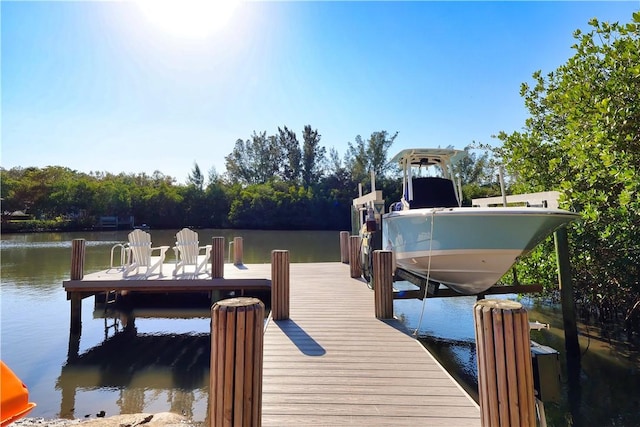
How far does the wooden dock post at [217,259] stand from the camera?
22.5 ft

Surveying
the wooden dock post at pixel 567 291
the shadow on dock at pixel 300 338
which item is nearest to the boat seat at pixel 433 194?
the wooden dock post at pixel 567 291

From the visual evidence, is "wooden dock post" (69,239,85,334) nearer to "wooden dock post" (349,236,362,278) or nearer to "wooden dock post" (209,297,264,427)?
"wooden dock post" (349,236,362,278)

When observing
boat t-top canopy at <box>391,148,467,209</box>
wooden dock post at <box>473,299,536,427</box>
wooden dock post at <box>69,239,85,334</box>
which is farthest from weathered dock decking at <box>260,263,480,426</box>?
wooden dock post at <box>69,239,85,334</box>

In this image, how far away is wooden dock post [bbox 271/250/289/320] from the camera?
466 cm

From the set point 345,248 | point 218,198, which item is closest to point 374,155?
point 218,198

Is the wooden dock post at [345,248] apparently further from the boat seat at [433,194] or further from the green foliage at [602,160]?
the green foliage at [602,160]

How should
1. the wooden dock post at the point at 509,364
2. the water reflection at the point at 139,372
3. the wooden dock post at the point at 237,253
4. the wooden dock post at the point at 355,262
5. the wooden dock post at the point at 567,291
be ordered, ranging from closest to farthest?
the wooden dock post at the point at 509,364 < the water reflection at the point at 139,372 < the wooden dock post at the point at 567,291 < the wooden dock post at the point at 355,262 < the wooden dock post at the point at 237,253

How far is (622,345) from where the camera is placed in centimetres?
562

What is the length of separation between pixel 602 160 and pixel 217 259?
6.23 m

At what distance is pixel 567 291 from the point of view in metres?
5.13

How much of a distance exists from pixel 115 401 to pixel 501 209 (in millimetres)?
5356

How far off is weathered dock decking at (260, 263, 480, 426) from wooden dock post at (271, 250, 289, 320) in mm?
148

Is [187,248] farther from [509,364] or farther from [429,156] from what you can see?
[509,364]

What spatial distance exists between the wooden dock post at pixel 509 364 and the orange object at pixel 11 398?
233 cm
